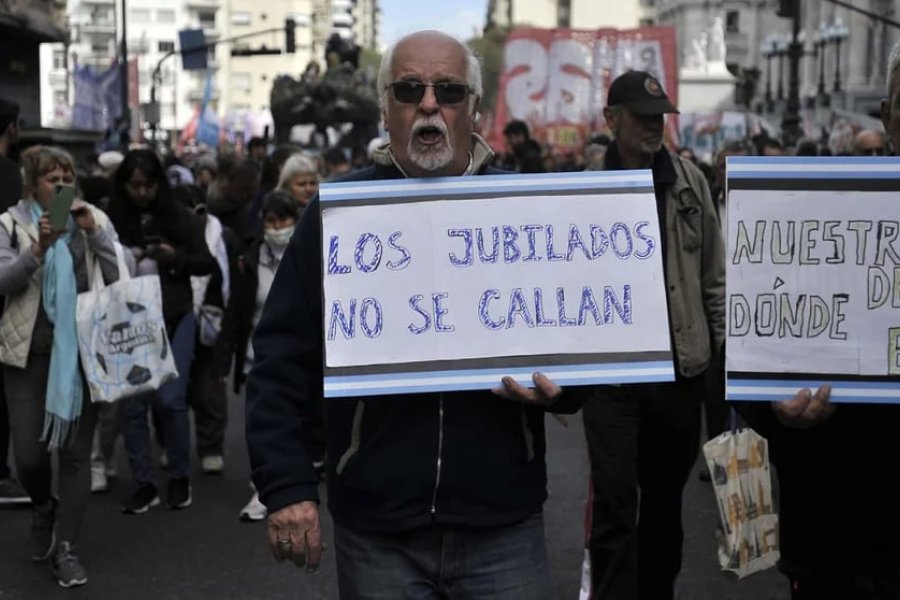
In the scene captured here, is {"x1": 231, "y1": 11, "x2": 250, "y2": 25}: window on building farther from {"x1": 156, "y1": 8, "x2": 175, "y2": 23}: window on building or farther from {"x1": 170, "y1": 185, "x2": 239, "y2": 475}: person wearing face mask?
{"x1": 170, "y1": 185, "x2": 239, "y2": 475}: person wearing face mask

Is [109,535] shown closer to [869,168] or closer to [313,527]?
[313,527]

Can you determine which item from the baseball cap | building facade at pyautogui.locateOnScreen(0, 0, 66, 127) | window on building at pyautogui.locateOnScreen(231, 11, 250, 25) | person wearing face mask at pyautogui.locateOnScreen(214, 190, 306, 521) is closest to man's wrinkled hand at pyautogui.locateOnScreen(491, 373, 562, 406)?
the baseball cap

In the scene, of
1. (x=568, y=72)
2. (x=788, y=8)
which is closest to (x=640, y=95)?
(x=568, y=72)

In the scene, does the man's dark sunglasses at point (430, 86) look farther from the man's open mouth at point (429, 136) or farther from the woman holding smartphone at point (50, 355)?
the woman holding smartphone at point (50, 355)

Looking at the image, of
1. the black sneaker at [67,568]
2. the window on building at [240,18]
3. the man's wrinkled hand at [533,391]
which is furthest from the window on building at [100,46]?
the man's wrinkled hand at [533,391]

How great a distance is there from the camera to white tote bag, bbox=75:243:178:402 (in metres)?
5.75

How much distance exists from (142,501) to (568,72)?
15.6 metres

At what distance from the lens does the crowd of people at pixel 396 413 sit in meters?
2.90

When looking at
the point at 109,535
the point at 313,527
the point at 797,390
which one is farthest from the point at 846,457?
the point at 109,535

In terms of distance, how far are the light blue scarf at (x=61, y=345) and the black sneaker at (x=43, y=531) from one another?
527 millimetres

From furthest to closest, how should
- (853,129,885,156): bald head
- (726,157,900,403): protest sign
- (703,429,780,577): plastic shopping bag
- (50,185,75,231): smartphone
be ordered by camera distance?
(853,129,885,156): bald head
(50,185,75,231): smartphone
(703,429,780,577): plastic shopping bag
(726,157,900,403): protest sign

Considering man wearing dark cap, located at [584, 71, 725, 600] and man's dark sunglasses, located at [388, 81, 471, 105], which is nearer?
man's dark sunglasses, located at [388, 81, 471, 105]

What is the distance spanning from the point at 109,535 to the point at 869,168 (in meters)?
4.70

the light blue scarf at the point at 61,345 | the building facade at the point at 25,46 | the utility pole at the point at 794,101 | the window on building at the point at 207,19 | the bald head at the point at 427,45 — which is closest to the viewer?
the bald head at the point at 427,45
